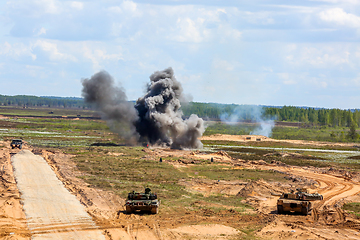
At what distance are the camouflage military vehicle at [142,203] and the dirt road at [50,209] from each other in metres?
3.29

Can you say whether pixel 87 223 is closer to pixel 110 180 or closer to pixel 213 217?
pixel 213 217

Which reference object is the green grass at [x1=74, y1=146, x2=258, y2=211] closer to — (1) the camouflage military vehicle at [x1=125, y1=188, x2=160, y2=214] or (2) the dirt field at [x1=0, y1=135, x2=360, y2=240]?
(2) the dirt field at [x1=0, y1=135, x2=360, y2=240]

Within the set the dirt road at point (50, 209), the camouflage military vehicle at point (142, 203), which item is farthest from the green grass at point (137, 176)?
the dirt road at point (50, 209)

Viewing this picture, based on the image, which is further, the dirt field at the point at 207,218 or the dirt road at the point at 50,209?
the dirt field at the point at 207,218

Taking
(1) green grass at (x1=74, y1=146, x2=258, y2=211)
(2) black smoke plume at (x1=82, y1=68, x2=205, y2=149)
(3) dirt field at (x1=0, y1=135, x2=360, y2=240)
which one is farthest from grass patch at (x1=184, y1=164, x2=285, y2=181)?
(2) black smoke plume at (x1=82, y1=68, x2=205, y2=149)

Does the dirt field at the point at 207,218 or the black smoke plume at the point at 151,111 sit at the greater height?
the black smoke plume at the point at 151,111

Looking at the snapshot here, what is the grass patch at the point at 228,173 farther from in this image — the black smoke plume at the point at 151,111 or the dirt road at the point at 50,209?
the black smoke plume at the point at 151,111

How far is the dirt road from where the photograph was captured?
25.5m

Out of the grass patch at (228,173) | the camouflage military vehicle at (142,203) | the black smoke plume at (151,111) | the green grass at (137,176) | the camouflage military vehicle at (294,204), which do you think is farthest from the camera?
A: the black smoke plume at (151,111)

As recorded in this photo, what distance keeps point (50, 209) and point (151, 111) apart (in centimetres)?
5703

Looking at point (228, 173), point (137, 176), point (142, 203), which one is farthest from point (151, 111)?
point (142, 203)

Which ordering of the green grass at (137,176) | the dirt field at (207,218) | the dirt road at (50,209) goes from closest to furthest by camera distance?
the dirt road at (50,209), the dirt field at (207,218), the green grass at (137,176)

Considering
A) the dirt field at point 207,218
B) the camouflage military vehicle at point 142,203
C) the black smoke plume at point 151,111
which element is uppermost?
the black smoke plume at point 151,111

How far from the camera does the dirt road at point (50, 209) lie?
83.6 ft
